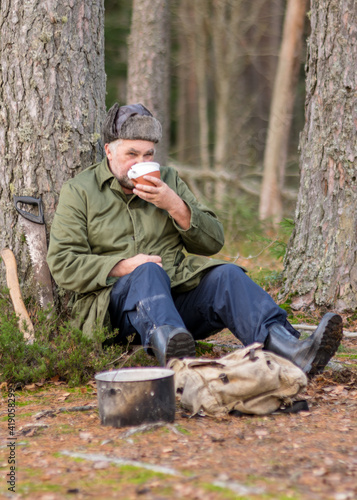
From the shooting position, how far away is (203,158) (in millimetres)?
17219

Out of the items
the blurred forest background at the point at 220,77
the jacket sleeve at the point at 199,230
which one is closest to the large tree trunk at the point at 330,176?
the jacket sleeve at the point at 199,230

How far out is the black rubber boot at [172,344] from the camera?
336cm

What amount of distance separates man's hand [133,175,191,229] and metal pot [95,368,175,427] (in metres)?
1.30

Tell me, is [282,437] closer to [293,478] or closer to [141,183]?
[293,478]

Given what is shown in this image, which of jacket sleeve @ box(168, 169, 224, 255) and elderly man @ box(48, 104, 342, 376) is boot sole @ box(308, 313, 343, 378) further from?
jacket sleeve @ box(168, 169, 224, 255)

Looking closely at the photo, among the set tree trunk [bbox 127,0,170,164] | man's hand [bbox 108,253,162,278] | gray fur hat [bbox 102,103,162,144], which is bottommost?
man's hand [bbox 108,253,162,278]

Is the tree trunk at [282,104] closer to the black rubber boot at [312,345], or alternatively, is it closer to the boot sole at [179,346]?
Answer: the black rubber boot at [312,345]

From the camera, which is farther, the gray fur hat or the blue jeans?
the gray fur hat

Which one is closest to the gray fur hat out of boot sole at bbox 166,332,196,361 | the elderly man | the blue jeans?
the elderly man

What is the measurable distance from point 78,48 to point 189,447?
3.01 metres

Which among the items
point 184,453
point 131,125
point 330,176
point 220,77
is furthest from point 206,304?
point 220,77

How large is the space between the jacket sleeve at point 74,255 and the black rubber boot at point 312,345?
1084mm

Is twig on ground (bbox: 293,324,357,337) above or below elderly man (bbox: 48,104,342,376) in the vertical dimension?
below

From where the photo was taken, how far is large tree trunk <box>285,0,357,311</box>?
5312mm
